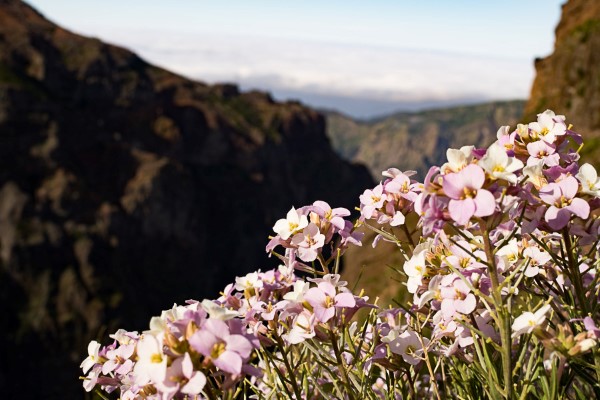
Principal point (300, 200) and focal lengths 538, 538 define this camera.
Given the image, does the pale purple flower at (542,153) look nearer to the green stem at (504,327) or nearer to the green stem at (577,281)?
the green stem at (577,281)

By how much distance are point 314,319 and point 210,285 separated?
182 metres

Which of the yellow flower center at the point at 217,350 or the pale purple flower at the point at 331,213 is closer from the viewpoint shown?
the yellow flower center at the point at 217,350

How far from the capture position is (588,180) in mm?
3045

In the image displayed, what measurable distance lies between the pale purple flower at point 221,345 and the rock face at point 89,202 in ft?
336

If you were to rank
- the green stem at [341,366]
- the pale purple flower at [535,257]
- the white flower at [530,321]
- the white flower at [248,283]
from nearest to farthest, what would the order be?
the white flower at [530,321]
the green stem at [341,366]
the pale purple flower at [535,257]
the white flower at [248,283]

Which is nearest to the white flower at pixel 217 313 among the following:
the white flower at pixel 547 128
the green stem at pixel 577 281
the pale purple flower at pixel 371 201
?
the pale purple flower at pixel 371 201

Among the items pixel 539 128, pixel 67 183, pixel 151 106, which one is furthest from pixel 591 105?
pixel 151 106

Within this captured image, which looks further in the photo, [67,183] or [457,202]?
[67,183]

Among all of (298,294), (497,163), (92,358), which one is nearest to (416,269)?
(298,294)

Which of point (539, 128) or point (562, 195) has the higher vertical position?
point (539, 128)

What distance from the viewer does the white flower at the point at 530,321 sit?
2.62m

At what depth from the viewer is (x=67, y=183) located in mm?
131125

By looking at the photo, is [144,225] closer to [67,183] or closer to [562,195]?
[67,183]

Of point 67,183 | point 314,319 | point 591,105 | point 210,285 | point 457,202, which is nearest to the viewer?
point 457,202
